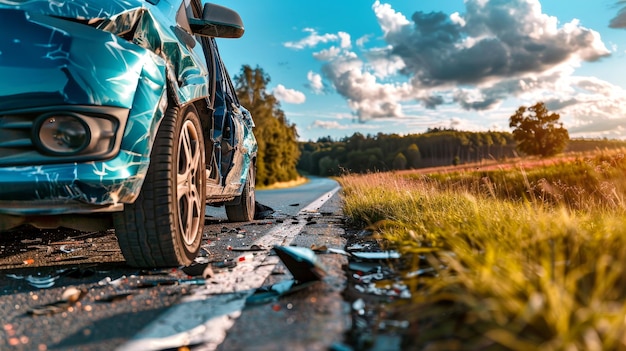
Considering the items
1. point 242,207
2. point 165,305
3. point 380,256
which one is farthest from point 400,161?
point 165,305

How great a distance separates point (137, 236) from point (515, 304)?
1.87 m

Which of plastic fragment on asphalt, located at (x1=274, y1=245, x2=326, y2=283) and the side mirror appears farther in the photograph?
the side mirror

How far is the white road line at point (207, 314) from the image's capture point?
1.54m

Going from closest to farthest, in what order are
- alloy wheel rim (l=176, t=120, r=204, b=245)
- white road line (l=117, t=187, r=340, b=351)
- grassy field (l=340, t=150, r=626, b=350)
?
grassy field (l=340, t=150, r=626, b=350), white road line (l=117, t=187, r=340, b=351), alloy wheel rim (l=176, t=120, r=204, b=245)

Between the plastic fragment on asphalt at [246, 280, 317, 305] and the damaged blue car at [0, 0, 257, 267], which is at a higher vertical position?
the damaged blue car at [0, 0, 257, 267]

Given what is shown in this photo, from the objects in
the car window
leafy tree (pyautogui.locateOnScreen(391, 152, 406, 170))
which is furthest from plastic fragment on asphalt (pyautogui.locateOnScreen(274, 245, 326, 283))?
leafy tree (pyautogui.locateOnScreen(391, 152, 406, 170))

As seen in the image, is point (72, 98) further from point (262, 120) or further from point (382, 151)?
point (382, 151)

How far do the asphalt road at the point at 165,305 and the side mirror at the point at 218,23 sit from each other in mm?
1539

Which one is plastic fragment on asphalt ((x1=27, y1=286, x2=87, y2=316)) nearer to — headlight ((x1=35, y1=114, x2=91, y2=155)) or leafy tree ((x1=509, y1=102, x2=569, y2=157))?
headlight ((x1=35, y1=114, x2=91, y2=155))

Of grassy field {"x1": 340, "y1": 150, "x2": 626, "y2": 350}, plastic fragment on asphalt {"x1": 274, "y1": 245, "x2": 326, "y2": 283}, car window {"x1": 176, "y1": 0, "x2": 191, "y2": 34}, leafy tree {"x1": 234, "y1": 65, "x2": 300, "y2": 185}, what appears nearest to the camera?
grassy field {"x1": 340, "y1": 150, "x2": 626, "y2": 350}

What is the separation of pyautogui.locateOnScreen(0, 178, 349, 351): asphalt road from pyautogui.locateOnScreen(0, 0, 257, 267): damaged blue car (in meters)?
0.31

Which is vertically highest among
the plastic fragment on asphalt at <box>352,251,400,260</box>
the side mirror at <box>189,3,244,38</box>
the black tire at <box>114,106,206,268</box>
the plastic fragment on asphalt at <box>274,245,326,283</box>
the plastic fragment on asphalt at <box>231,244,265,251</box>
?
the side mirror at <box>189,3,244,38</box>

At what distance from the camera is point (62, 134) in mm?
2148

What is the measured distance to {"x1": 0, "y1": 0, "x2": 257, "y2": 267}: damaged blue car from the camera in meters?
A: 2.13
